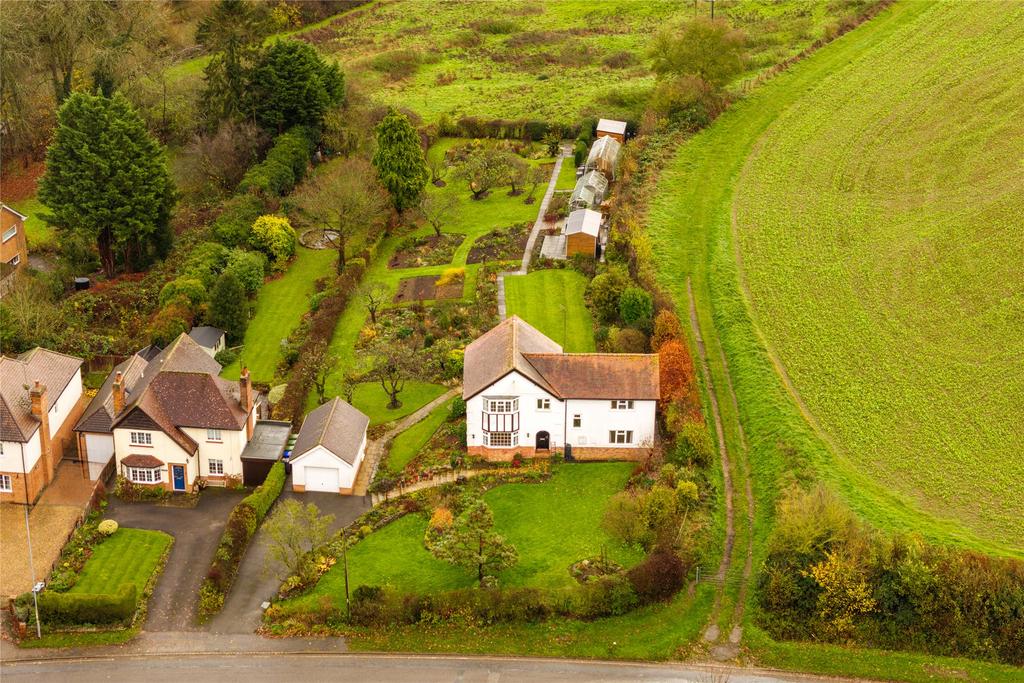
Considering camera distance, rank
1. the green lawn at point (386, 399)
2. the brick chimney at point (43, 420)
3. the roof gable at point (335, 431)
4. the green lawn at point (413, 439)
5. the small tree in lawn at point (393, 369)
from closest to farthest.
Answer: the brick chimney at point (43, 420) → the roof gable at point (335, 431) → the green lawn at point (413, 439) → the green lawn at point (386, 399) → the small tree in lawn at point (393, 369)

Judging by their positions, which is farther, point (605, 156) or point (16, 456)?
point (605, 156)

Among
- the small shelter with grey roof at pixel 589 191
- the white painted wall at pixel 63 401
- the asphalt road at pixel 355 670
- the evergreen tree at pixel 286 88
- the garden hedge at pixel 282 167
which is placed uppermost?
the evergreen tree at pixel 286 88

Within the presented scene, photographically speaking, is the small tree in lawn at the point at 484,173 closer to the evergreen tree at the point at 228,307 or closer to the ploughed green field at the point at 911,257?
the ploughed green field at the point at 911,257

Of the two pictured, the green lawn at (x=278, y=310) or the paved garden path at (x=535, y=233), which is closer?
the green lawn at (x=278, y=310)

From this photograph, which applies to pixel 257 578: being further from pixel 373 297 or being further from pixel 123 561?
pixel 373 297

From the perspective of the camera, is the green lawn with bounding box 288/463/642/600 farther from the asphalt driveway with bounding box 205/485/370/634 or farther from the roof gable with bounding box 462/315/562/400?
the roof gable with bounding box 462/315/562/400

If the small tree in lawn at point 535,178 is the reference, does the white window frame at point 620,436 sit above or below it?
below

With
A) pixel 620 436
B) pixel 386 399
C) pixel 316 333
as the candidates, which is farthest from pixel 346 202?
pixel 620 436

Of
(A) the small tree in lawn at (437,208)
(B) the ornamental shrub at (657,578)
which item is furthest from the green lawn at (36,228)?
(B) the ornamental shrub at (657,578)
